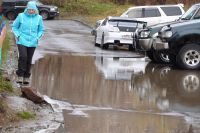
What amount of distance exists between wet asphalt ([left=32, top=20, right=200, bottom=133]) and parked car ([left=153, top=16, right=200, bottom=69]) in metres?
0.40

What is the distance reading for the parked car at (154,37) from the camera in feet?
53.7

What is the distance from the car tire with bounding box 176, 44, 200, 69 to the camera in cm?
1523

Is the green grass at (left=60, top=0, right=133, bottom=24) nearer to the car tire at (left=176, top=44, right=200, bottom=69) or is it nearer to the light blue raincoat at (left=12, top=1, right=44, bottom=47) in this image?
the car tire at (left=176, top=44, right=200, bottom=69)

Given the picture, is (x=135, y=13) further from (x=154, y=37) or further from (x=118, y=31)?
(x=154, y=37)

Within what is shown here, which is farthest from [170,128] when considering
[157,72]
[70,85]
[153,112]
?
[157,72]

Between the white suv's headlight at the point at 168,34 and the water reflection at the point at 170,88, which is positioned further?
the white suv's headlight at the point at 168,34

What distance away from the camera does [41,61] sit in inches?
650

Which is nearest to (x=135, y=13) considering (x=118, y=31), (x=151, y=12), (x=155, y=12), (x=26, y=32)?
(x=151, y=12)

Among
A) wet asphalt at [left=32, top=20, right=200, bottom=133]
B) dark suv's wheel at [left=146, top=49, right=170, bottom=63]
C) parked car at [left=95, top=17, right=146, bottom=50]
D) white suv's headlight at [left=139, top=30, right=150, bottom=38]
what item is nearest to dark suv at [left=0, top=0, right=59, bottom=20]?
parked car at [left=95, top=17, right=146, bottom=50]

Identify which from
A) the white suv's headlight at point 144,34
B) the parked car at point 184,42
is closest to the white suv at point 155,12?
the white suv's headlight at point 144,34

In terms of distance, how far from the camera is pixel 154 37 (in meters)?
16.3

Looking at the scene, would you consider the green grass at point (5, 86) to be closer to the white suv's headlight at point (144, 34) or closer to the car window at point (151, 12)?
the white suv's headlight at point (144, 34)

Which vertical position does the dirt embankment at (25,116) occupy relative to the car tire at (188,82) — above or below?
above

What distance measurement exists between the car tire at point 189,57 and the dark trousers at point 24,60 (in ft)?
16.9
